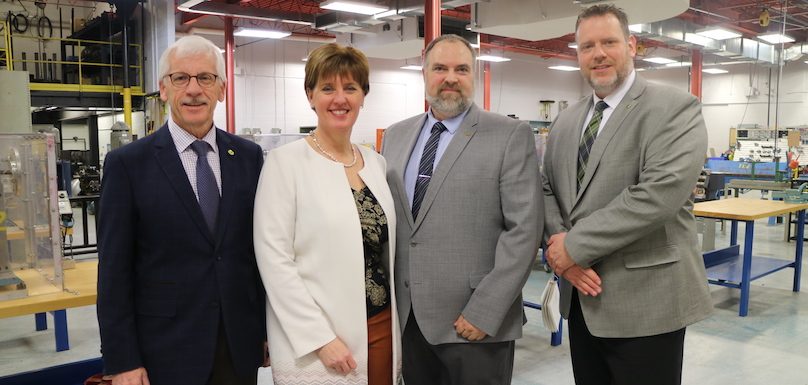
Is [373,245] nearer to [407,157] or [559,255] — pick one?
[407,157]

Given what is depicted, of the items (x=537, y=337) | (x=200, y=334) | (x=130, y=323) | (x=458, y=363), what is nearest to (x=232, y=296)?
(x=200, y=334)

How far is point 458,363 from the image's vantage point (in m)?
1.95

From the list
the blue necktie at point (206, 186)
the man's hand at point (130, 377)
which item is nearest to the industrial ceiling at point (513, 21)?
the blue necktie at point (206, 186)

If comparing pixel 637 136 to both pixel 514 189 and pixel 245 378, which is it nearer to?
pixel 514 189

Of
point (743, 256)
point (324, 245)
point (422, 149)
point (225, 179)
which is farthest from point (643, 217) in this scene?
point (743, 256)

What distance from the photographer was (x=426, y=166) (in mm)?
2010

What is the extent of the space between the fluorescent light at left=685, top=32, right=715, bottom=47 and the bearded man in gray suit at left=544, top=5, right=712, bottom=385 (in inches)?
427

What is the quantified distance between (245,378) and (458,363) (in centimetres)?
67

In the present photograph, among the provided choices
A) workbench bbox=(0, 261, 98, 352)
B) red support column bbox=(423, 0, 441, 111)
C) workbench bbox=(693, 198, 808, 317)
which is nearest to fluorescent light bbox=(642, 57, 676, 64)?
red support column bbox=(423, 0, 441, 111)

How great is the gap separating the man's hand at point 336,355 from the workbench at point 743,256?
4.35 m

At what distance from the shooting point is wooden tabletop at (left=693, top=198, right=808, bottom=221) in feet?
16.5

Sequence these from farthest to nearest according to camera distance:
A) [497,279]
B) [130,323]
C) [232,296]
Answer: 1. [497,279]
2. [232,296]
3. [130,323]

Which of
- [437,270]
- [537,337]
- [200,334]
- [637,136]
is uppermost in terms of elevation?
[637,136]

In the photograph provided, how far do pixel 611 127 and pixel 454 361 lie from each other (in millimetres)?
907
